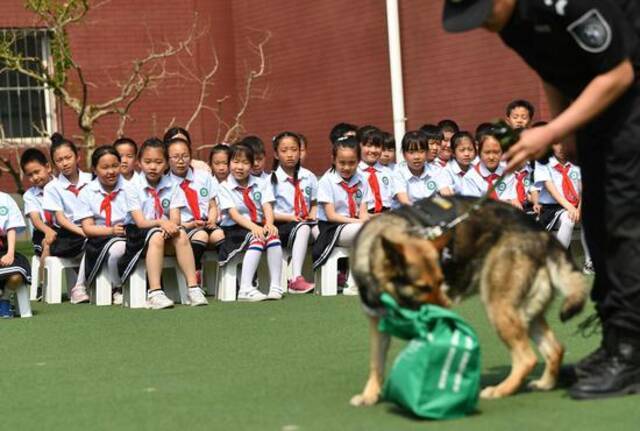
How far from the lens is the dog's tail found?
593 cm

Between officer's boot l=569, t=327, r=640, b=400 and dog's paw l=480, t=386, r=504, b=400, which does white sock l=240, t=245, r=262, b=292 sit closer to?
dog's paw l=480, t=386, r=504, b=400

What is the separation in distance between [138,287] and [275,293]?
1.17 meters

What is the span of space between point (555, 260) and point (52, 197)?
7.34m

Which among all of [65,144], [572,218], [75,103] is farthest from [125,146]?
[75,103]

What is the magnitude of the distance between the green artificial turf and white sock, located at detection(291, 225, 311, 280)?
1.51 metres

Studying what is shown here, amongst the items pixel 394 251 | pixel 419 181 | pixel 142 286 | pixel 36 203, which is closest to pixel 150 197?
pixel 142 286

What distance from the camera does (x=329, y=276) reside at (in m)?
12.0

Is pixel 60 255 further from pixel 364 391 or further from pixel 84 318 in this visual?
pixel 364 391

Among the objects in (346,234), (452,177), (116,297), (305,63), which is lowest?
Result: (116,297)

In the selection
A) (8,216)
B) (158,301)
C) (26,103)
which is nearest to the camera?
(8,216)

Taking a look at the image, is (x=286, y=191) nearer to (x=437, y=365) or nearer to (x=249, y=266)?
(x=249, y=266)

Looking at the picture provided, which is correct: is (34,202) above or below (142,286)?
above

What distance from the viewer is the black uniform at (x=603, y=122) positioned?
5.56 meters

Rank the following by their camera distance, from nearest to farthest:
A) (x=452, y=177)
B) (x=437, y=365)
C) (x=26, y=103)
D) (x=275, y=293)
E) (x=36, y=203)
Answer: (x=437, y=365) → (x=275, y=293) → (x=36, y=203) → (x=452, y=177) → (x=26, y=103)
